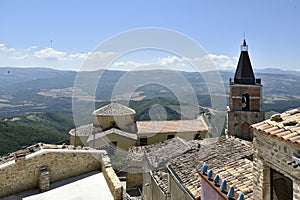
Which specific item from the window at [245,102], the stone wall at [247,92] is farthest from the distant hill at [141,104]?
the stone wall at [247,92]

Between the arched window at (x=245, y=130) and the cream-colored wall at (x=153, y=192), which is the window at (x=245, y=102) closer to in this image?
the arched window at (x=245, y=130)

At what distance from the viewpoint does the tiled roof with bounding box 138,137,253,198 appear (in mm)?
6074

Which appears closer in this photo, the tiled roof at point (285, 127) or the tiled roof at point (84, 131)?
the tiled roof at point (285, 127)

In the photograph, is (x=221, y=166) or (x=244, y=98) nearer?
(x=221, y=166)

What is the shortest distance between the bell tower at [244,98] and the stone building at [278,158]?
1230cm

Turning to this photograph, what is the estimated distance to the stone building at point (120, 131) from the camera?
70.9 ft

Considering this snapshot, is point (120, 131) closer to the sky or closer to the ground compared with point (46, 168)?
closer to the ground

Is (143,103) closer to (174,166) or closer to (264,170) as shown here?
(174,166)

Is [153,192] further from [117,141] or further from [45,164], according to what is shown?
[117,141]

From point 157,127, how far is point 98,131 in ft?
20.2

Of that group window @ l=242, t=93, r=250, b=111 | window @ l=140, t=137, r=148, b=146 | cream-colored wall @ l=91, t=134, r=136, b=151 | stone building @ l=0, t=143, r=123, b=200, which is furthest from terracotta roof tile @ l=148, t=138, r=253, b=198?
window @ l=140, t=137, r=148, b=146

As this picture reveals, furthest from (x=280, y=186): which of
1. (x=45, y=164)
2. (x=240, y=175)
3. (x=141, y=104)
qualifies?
(x=141, y=104)

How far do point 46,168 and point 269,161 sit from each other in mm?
7411

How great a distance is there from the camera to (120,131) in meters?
22.6
